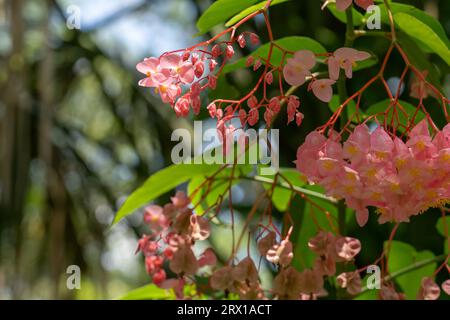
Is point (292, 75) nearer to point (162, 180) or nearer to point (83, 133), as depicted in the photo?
point (162, 180)

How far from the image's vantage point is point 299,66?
567 mm

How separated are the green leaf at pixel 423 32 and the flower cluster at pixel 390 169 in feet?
0.31

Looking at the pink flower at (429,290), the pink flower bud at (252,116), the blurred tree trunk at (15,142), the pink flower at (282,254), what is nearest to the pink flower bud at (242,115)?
the pink flower bud at (252,116)

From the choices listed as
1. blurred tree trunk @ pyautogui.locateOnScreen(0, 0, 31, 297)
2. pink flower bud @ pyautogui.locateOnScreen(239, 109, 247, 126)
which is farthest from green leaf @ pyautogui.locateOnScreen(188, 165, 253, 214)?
blurred tree trunk @ pyautogui.locateOnScreen(0, 0, 31, 297)

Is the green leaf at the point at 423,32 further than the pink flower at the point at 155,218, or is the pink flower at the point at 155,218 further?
the pink flower at the point at 155,218

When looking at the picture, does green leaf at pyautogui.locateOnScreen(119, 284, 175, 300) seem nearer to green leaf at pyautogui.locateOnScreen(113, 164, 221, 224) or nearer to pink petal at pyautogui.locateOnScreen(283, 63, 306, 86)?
green leaf at pyautogui.locateOnScreen(113, 164, 221, 224)

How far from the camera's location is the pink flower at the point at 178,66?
24.0 inches

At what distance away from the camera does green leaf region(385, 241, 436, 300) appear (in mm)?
830

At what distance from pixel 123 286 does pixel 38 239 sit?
2.04 meters

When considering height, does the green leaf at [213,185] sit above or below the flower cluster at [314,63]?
below

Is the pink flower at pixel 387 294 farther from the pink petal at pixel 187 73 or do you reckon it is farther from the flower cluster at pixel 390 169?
the pink petal at pixel 187 73

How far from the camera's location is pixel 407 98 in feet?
3.95

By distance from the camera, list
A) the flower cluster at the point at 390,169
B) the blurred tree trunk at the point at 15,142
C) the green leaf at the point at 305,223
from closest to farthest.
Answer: the flower cluster at the point at 390,169 < the green leaf at the point at 305,223 < the blurred tree trunk at the point at 15,142

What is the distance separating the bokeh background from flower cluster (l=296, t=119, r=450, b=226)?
12.9 inches
